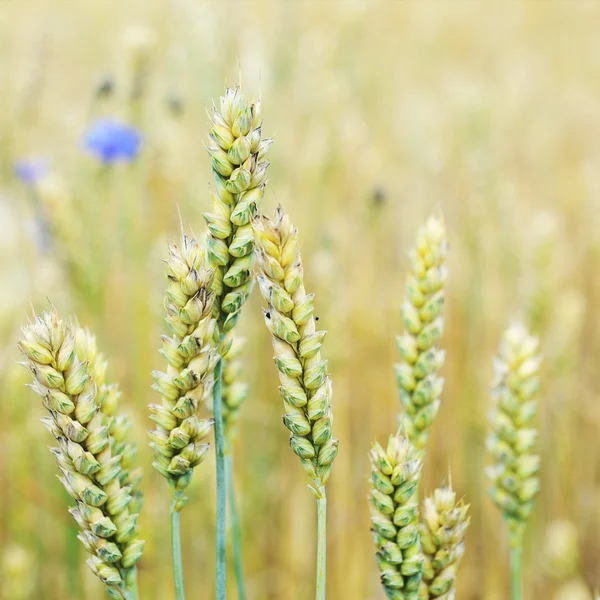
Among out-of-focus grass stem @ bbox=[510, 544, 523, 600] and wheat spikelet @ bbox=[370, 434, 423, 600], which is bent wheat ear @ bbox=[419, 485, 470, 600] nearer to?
wheat spikelet @ bbox=[370, 434, 423, 600]

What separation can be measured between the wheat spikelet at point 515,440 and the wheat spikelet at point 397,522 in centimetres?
27

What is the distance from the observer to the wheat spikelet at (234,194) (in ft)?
1.91

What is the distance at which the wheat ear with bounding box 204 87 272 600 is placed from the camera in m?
0.58

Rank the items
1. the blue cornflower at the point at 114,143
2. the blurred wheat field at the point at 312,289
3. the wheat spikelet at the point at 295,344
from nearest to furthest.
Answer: the wheat spikelet at the point at 295,344 < the blurred wheat field at the point at 312,289 < the blue cornflower at the point at 114,143

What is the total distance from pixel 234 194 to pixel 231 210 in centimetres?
1

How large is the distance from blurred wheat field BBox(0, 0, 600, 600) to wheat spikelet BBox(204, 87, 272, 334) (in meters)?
0.76

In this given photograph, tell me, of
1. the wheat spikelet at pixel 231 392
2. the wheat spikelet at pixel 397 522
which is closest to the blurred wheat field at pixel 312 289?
the wheat spikelet at pixel 231 392

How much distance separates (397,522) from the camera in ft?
2.07

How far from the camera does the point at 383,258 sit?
246 cm

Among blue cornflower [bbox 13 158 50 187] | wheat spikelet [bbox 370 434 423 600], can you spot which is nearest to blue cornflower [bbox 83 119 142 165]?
blue cornflower [bbox 13 158 50 187]

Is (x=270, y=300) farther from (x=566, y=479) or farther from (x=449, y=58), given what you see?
(x=449, y=58)

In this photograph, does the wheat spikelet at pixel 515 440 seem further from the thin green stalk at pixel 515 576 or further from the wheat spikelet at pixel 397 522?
the wheat spikelet at pixel 397 522

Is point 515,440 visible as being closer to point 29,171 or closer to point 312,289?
point 312,289

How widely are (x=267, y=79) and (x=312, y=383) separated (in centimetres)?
176
